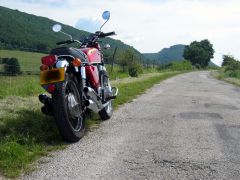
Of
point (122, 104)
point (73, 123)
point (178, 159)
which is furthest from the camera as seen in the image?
point (122, 104)

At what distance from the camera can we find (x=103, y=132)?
6766 millimetres

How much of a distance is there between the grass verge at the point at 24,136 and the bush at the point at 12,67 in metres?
7.50

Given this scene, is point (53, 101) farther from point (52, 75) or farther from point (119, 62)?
point (119, 62)

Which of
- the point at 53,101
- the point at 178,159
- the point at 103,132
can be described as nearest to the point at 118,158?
the point at 178,159

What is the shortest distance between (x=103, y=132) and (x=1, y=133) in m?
1.61

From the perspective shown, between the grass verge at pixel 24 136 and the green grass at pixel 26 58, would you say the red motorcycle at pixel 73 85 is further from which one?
the green grass at pixel 26 58

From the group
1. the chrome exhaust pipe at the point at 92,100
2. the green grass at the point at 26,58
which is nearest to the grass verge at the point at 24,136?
the chrome exhaust pipe at the point at 92,100

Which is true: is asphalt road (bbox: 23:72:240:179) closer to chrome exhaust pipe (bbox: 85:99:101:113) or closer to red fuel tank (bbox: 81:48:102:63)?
chrome exhaust pipe (bbox: 85:99:101:113)

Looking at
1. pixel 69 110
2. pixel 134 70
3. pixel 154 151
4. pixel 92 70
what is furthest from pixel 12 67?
pixel 134 70

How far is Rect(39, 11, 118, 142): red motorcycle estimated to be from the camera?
559 cm

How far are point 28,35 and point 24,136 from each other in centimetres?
3972

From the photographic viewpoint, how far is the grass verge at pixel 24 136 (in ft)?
15.6

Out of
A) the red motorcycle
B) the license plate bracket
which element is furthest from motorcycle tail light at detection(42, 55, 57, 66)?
the license plate bracket

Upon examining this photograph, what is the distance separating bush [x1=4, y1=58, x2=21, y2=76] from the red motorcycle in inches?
334
